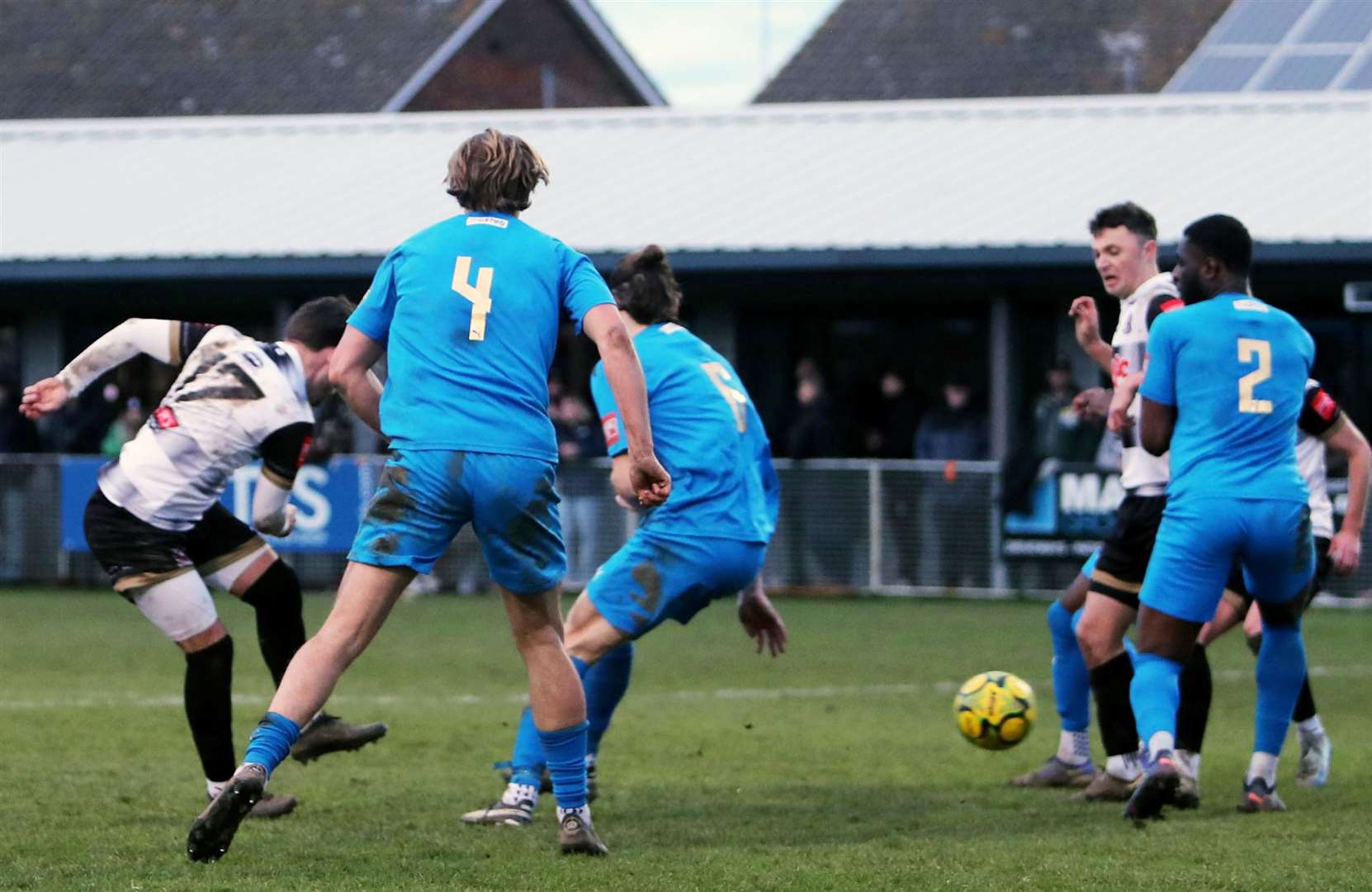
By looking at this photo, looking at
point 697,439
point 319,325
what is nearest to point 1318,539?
point 697,439

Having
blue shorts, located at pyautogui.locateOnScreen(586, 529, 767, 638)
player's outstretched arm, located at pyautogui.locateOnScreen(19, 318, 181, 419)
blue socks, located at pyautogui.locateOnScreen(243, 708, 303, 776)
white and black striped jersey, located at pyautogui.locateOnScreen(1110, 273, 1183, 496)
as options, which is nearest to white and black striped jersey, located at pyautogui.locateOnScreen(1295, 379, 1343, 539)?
white and black striped jersey, located at pyautogui.locateOnScreen(1110, 273, 1183, 496)

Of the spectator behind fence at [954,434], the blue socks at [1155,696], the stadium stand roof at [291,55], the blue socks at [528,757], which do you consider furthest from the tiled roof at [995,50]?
the blue socks at [528,757]

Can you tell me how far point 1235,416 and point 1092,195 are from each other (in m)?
14.1

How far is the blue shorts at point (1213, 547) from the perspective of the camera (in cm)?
690

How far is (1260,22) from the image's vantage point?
104 feet

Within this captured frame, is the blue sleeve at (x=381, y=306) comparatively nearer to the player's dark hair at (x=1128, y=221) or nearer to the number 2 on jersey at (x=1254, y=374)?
the number 2 on jersey at (x=1254, y=374)

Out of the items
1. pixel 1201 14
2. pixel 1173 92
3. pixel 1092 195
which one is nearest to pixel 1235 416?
pixel 1092 195

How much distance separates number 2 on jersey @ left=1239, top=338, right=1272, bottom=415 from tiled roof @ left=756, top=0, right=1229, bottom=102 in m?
33.9

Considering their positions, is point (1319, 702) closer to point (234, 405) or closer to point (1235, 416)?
point (1235, 416)

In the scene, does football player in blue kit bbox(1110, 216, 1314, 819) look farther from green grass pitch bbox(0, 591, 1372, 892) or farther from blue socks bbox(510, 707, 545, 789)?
blue socks bbox(510, 707, 545, 789)

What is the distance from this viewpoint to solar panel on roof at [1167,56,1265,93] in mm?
29891

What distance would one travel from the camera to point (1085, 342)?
25.3 feet

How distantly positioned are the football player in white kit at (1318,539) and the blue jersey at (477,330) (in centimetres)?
284

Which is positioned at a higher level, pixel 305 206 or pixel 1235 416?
pixel 305 206
